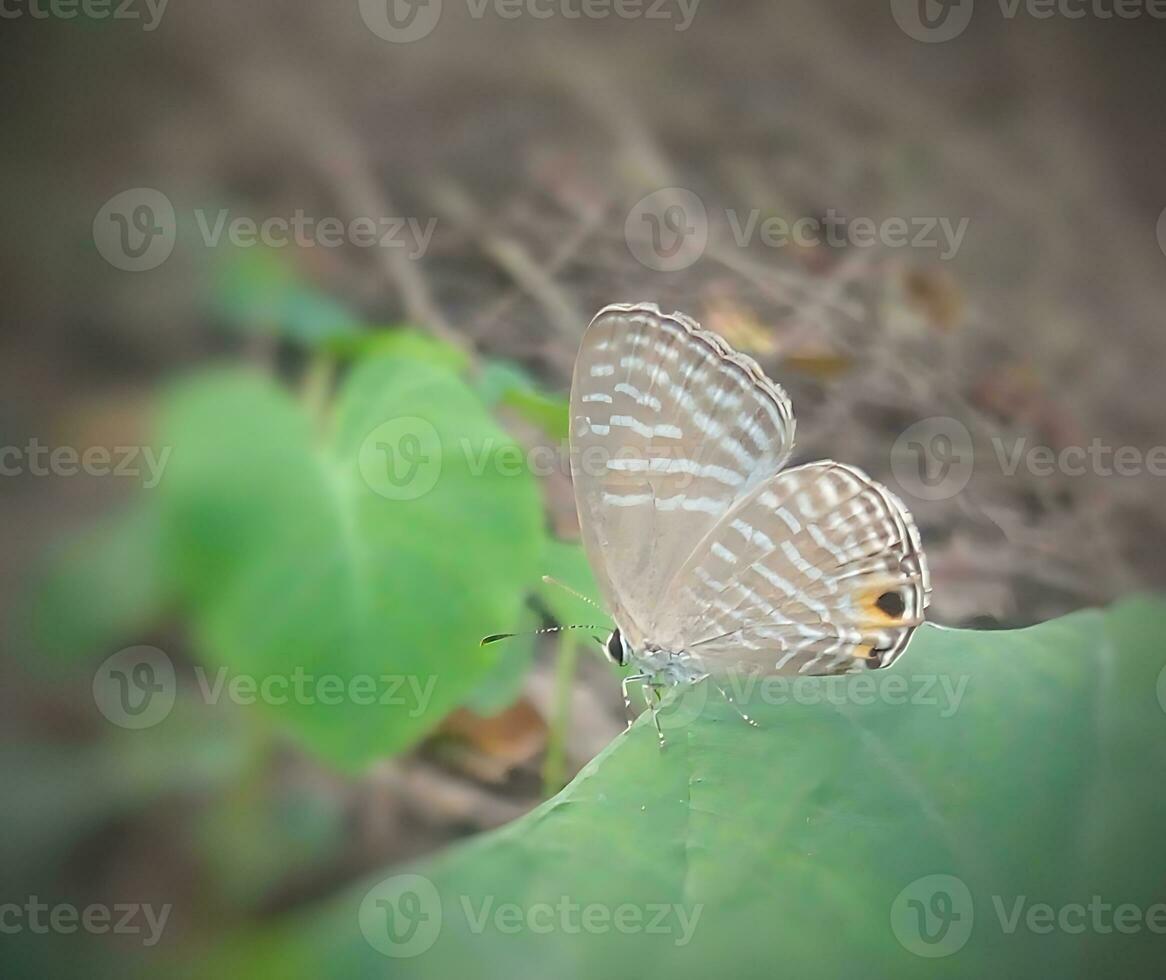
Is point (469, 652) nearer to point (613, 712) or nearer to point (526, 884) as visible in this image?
point (613, 712)

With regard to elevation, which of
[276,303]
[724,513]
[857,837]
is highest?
[276,303]

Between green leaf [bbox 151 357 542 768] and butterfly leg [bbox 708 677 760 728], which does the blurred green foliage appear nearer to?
green leaf [bbox 151 357 542 768]

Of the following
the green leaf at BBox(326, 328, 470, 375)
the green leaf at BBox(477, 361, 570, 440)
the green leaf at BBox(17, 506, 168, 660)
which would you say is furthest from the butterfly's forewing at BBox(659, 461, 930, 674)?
the green leaf at BBox(17, 506, 168, 660)

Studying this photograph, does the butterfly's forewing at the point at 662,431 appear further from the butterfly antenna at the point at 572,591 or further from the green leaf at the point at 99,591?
the green leaf at the point at 99,591

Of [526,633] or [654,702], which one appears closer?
[654,702]

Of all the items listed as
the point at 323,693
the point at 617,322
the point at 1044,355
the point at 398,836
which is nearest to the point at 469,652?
the point at 323,693

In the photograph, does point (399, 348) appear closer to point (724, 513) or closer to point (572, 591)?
point (572, 591)

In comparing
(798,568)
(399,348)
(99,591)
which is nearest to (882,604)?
(798,568)
